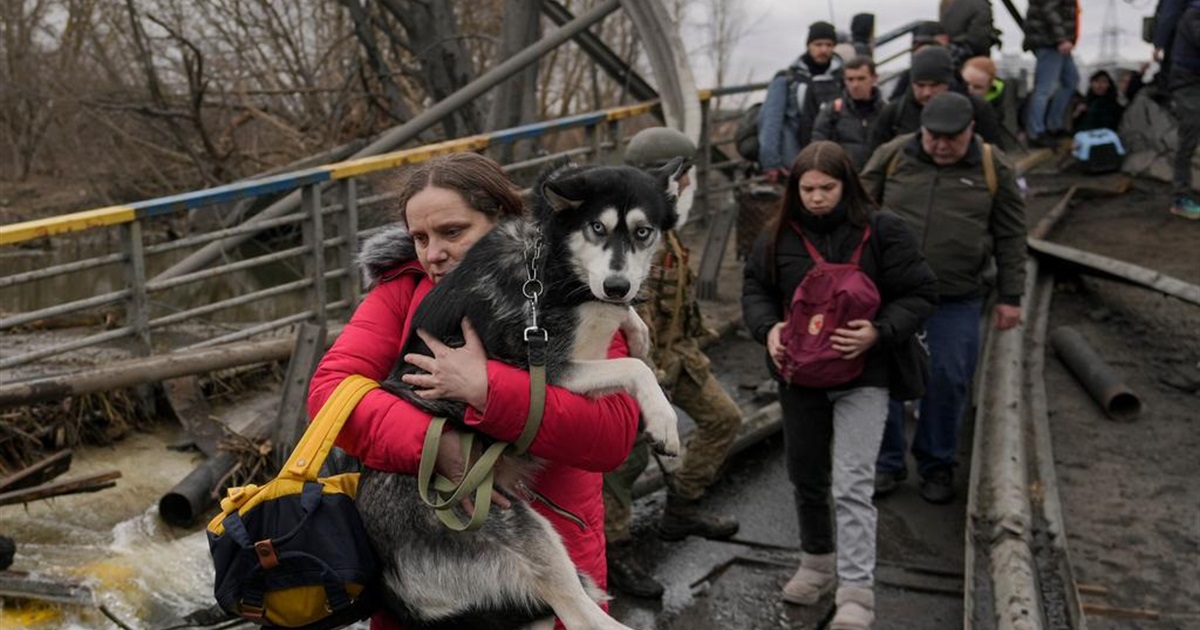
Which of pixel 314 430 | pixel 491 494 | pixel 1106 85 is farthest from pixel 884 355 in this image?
pixel 1106 85

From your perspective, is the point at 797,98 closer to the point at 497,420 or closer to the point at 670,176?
the point at 670,176

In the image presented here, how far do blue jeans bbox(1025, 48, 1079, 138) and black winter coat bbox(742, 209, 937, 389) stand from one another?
472 inches

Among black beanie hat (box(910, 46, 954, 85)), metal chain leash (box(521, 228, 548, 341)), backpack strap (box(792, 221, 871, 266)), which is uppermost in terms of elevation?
black beanie hat (box(910, 46, 954, 85))

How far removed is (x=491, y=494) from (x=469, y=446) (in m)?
0.12

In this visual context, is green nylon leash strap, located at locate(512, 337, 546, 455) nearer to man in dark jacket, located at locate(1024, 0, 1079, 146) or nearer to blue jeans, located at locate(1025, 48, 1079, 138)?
man in dark jacket, located at locate(1024, 0, 1079, 146)

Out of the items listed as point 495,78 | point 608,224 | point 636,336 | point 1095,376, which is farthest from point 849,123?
point 608,224

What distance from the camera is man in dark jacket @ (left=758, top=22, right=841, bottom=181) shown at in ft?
31.2

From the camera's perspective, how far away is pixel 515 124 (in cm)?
1268

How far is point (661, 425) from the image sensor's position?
8.60 feet

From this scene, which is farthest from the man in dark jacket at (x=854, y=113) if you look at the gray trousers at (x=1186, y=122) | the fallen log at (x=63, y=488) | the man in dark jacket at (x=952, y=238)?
the fallen log at (x=63, y=488)

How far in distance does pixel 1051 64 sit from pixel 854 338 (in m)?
12.8

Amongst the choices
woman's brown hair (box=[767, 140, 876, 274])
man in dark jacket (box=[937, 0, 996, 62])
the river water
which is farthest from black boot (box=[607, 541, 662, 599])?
man in dark jacket (box=[937, 0, 996, 62])

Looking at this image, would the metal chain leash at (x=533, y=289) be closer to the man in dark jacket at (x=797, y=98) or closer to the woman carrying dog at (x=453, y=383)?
the woman carrying dog at (x=453, y=383)

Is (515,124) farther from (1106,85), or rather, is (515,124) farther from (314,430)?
(314,430)
